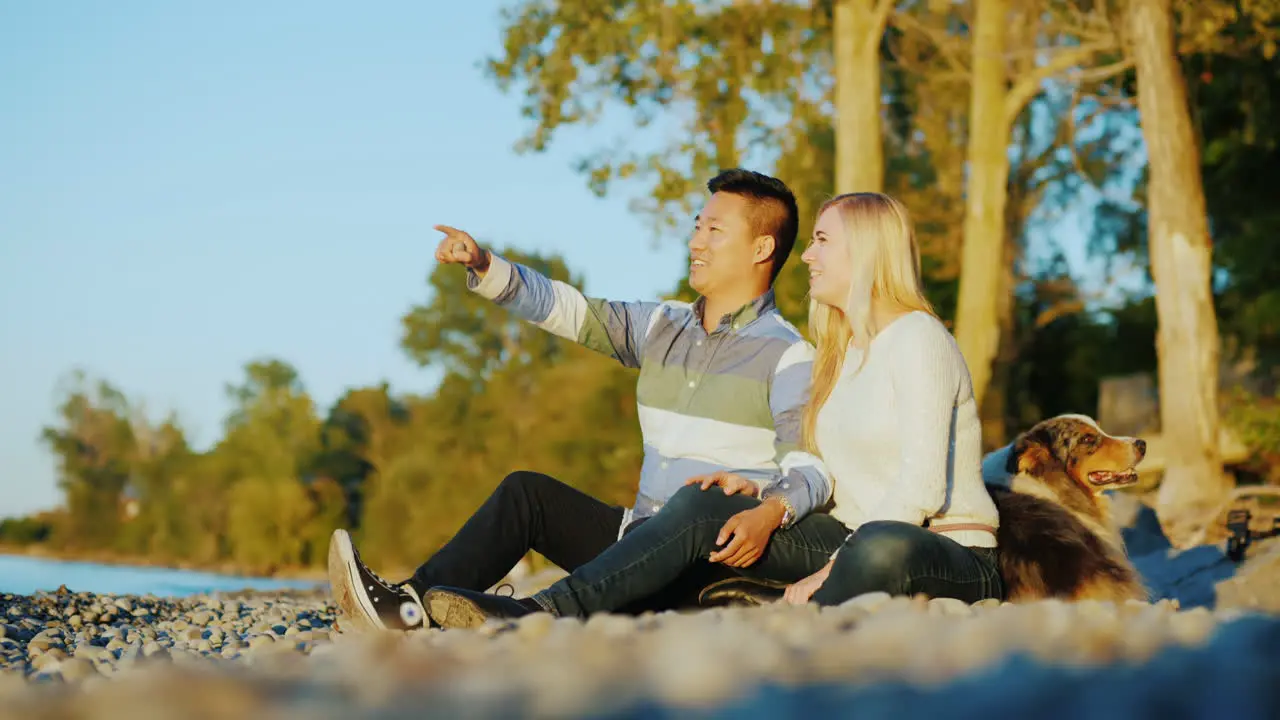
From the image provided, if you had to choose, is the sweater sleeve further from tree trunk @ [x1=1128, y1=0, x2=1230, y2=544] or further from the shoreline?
the shoreline

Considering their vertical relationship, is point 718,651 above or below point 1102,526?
below

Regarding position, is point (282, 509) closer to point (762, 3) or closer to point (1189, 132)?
point (762, 3)

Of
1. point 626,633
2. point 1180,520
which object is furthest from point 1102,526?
point 1180,520

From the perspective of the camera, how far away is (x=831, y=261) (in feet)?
14.8

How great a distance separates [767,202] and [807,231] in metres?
13.1

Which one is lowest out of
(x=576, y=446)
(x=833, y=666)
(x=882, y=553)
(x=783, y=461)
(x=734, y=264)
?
(x=833, y=666)

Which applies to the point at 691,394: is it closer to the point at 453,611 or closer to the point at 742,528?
the point at 742,528

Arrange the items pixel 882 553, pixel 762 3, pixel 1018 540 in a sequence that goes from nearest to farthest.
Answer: pixel 882 553 → pixel 1018 540 → pixel 762 3

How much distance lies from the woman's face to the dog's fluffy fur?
1.01 m

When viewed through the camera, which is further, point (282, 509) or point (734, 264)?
point (282, 509)

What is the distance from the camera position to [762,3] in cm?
1470

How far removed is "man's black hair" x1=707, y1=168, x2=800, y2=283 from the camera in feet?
16.9

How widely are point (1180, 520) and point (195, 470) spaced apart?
31596 mm

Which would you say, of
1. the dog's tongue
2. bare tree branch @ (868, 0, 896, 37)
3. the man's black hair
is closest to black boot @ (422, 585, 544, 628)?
the man's black hair
